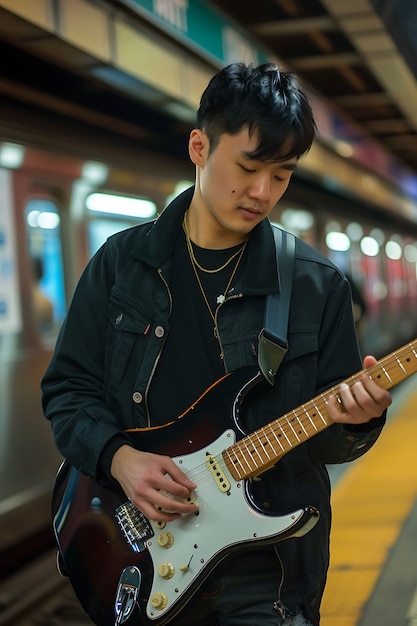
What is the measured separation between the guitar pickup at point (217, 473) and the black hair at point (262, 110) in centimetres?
64

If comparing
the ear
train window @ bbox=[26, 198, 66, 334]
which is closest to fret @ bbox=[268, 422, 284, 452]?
the ear

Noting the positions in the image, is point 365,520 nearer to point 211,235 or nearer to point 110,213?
point 110,213

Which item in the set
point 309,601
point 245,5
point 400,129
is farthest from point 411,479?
point 400,129

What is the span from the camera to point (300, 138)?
1694 mm

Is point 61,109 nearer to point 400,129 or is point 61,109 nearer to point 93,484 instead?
point 93,484

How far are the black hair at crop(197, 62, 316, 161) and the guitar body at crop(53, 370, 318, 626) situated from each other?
0.48 m

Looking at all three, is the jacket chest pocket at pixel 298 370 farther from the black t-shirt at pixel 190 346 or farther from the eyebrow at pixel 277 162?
the eyebrow at pixel 277 162

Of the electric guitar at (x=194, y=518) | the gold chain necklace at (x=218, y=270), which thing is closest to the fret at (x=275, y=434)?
the electric guitar at (x=194, y=518)

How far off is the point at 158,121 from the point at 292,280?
18.5 feet

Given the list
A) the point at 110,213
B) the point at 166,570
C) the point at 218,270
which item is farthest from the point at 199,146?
the point at 110,213

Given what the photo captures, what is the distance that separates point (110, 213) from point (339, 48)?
5588mm

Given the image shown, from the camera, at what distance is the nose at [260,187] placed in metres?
1.68

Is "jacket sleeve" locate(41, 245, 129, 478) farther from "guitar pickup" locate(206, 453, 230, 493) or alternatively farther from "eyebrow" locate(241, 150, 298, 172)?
"eyebrow" locate(241, 150, 298, 172)

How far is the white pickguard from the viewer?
1.69 m
